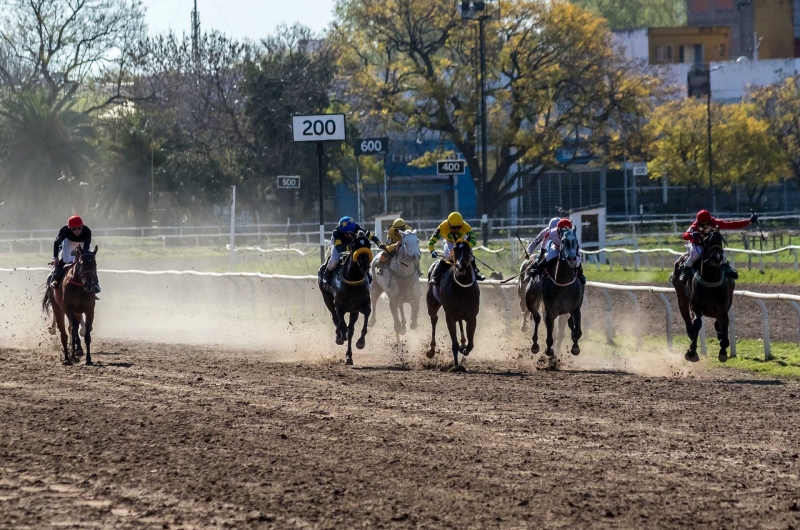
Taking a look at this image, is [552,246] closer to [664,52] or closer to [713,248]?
[713,248]

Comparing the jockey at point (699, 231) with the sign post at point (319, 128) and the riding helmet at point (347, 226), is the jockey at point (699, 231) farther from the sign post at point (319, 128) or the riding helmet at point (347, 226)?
the sign post at point (319, 128)

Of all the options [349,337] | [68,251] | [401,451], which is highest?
[68,251]

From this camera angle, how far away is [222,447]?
849 centimetres

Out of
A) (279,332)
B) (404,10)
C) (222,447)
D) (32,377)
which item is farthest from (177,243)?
(222,447)

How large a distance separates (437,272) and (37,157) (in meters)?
39.8

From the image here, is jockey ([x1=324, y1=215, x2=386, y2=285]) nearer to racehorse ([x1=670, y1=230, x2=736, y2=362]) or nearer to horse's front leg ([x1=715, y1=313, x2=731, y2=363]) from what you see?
racehorse ([x1=670, y1=230, x2=736, y2=362])

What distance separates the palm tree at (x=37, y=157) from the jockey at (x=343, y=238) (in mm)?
37682

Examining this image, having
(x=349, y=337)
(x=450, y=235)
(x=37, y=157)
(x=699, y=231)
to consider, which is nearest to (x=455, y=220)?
(x=450, y=235)

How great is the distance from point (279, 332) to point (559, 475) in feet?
40.8

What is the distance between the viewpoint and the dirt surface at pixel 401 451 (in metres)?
6.49

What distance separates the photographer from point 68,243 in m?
15.5

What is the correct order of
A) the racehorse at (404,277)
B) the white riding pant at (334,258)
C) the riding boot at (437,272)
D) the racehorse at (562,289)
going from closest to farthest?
the racehorse at (562,289), the riding boot at (437,272), the white riding pant at (334,258), the racehorse at (404,277)

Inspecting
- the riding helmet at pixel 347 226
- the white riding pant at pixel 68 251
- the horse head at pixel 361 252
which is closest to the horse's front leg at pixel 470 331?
the horse head at pixel 361 252

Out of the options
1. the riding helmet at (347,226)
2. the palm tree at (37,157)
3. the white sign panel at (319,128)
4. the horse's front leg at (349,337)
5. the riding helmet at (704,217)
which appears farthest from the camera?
the palm tree at (37,157)
